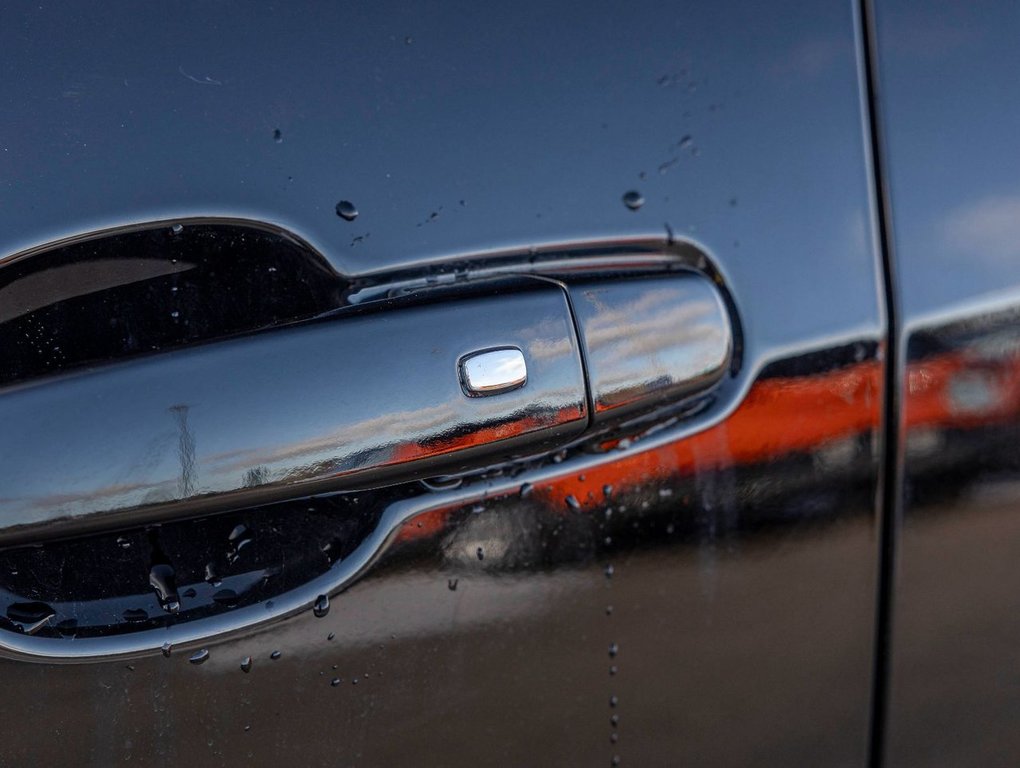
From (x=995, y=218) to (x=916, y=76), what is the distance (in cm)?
17

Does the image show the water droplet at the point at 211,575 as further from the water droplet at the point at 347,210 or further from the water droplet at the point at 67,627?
the water droplet at the point at 347,210

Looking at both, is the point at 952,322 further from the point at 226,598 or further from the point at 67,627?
the point at 67,627

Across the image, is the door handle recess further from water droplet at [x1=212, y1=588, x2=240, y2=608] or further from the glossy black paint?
the glossy black paint

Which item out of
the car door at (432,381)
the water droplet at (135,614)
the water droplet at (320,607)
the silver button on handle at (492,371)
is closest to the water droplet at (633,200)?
the car door at (432,381)

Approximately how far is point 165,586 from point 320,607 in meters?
0.13

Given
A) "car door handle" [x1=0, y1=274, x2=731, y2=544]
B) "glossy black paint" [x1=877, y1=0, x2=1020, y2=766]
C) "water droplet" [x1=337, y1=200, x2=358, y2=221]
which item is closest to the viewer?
"car door handle" [x1=0, y1=274, x2=731, y2=544]

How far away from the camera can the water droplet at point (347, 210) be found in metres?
0.79

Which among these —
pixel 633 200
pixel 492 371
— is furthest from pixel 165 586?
pixel 633 200

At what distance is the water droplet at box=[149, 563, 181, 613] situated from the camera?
749 mm

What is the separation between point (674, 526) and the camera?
88 cm

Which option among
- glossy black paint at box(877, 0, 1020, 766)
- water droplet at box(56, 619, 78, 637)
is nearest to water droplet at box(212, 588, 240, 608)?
water droplet at box(56, 619, 78, 637)

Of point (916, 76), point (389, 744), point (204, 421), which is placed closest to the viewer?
point (204, 421)

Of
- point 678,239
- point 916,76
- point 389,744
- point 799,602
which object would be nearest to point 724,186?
point 678,239

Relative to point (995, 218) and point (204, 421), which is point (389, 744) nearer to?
point (204, 421)
